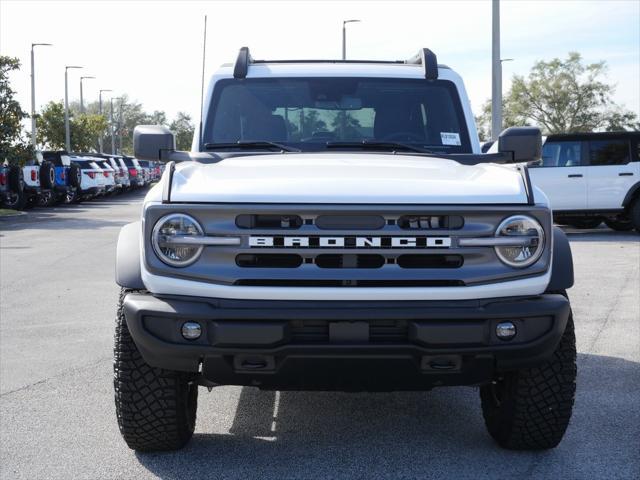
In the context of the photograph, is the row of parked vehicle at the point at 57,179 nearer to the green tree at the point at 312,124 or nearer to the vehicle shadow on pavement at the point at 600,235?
the vehicle shadow on pavement at the point at 600,235

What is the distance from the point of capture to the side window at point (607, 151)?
60.4ft

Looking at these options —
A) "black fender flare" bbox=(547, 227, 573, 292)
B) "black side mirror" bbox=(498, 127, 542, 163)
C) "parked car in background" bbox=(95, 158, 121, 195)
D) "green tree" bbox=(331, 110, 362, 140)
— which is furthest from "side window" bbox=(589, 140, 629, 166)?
Answer: "parked car in background" bbox=(95, 158, 121, 195)

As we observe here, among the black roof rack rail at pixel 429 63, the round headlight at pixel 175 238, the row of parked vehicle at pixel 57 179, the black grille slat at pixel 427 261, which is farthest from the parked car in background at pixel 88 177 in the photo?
the black grille slat at pixel 427 261

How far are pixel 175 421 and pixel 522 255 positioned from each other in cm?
173

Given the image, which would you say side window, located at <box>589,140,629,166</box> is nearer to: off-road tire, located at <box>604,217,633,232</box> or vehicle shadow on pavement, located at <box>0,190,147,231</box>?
off-road tire, located at <box>604,217,633,232</box>

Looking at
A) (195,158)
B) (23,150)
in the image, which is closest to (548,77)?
(23,150)

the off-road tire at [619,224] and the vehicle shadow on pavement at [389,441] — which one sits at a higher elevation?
the off-road tire at [619,224]

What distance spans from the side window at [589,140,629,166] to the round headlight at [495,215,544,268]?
15035 millimetres

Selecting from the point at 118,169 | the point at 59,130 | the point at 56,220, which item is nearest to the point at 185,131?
the point at 118,169

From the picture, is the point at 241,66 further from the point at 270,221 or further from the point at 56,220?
the point at 56,220

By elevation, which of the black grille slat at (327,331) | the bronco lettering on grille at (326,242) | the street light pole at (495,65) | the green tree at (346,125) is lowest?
the black grille slat at (327,331)

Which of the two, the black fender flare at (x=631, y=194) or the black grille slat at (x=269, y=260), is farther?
the black fender flare at (x=631, y=194)

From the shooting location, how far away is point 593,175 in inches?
719

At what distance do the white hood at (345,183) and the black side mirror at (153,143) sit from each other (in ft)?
1.29
